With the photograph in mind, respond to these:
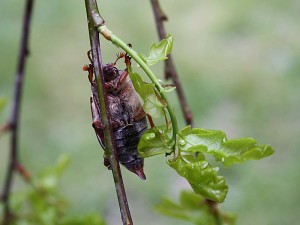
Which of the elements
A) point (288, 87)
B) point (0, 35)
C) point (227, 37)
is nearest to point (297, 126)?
point (288, 87)

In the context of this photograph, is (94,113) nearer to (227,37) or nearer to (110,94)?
(110,94)

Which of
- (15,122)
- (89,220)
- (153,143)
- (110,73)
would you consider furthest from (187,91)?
(153,143)

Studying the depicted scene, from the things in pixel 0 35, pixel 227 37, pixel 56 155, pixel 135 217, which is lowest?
pixel 135 217

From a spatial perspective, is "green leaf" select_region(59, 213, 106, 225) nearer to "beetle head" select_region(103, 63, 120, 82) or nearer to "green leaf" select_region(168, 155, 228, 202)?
"beetle head" select_region(103, 63, 120, 82)

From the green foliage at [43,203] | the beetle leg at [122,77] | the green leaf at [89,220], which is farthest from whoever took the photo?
the green foliage at [43,203]

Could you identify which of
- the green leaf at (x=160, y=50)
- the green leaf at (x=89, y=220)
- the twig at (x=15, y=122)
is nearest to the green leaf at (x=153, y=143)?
the green leaf at (x=160, y=50)

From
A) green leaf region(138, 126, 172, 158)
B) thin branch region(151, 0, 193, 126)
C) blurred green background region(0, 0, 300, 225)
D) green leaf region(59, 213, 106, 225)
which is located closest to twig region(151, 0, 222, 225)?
thin branch region(151, 0, 193, 126)

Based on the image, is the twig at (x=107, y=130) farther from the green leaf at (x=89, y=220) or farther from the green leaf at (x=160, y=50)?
the green leaf at (x=89, y=220)
